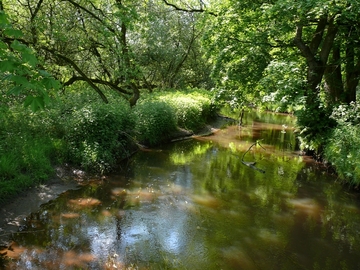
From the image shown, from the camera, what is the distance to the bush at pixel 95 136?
8.96 m

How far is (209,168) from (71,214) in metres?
5.52

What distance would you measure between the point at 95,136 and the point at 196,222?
4432 mm

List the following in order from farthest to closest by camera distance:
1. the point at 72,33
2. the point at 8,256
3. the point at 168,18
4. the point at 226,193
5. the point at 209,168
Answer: the point at 168,18
the point at 72,33
the point at 209,168
the point at 226,193
the point at 8,256

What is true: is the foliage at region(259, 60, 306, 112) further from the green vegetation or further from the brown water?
the brown water

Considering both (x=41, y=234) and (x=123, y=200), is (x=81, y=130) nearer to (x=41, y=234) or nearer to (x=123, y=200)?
(x=123, y=200)

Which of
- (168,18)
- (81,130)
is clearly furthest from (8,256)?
(168,18)

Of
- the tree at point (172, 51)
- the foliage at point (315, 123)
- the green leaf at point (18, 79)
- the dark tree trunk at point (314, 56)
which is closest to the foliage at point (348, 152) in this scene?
the foliage at point (315, 123)

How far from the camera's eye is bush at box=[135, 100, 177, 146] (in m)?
12.7

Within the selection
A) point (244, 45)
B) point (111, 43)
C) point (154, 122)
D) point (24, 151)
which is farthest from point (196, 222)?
point (244, 45)

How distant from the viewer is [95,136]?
372 inches

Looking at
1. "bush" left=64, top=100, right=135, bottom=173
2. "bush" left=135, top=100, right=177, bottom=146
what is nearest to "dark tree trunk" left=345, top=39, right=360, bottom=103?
"bush" left=135, top=100, right=177, bottom=146

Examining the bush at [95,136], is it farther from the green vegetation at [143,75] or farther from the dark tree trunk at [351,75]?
the dark tree trunk at [351,75]

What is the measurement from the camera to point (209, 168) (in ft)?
36.2

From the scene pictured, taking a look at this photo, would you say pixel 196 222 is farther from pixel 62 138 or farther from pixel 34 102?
pixel 34 102
